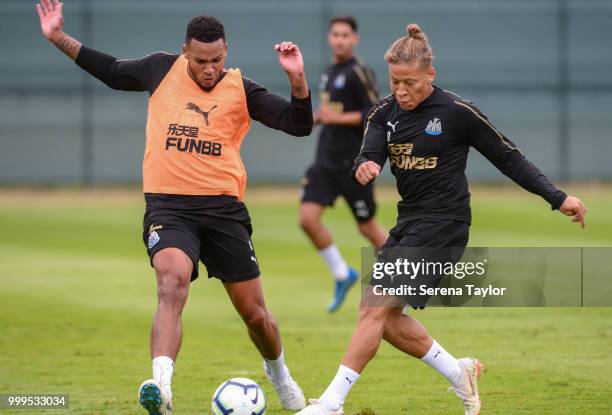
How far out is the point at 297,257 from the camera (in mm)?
15773

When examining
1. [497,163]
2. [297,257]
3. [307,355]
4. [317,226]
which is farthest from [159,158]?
[297,257]

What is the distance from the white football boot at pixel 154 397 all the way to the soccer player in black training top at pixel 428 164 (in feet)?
3.91

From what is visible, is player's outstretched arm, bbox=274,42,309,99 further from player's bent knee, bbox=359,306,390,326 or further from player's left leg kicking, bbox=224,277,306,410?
player's bent knee, bbox=359,306,390,326

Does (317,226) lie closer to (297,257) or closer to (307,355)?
(307,355)

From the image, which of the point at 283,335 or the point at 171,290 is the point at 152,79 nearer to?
the point at 171,290

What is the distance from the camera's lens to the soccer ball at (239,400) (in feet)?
20.2

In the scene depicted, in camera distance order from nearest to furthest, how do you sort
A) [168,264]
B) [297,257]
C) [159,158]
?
1. [168,264]
2. [159,158]
3. [297,257]

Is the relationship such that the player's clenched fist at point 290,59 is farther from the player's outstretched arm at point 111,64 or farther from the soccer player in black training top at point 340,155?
the soccer player in black training top at point 340,155

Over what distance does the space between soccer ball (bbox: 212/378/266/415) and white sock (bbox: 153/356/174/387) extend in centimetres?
40

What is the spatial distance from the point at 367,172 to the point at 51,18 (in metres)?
2.25

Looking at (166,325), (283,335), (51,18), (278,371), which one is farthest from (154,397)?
(283,335)

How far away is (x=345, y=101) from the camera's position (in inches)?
479

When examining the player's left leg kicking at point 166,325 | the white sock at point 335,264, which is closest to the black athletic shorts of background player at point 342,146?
the white sock at point 335,264

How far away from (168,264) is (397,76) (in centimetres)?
168
